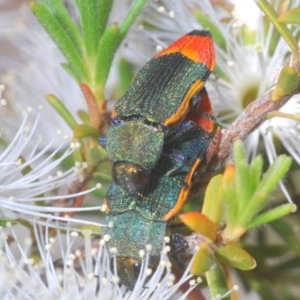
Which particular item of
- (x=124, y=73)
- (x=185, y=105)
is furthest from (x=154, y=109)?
(x=124, y=73)

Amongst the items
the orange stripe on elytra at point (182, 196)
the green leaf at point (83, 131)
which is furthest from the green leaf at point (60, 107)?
the orange stripe on elytra at point (182, 196)

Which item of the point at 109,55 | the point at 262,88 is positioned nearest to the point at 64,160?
the point at 109,55

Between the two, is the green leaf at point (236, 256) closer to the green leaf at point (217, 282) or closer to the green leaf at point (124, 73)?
the green leaf at point (217, 282)

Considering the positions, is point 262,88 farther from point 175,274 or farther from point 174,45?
point 175,274

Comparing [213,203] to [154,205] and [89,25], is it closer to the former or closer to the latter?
[154,205]

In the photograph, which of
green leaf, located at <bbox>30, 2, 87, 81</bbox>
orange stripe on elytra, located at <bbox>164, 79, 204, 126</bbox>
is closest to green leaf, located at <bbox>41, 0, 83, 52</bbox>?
green leaf, located at <bbox>30, 2, 87, 81</bbox>
